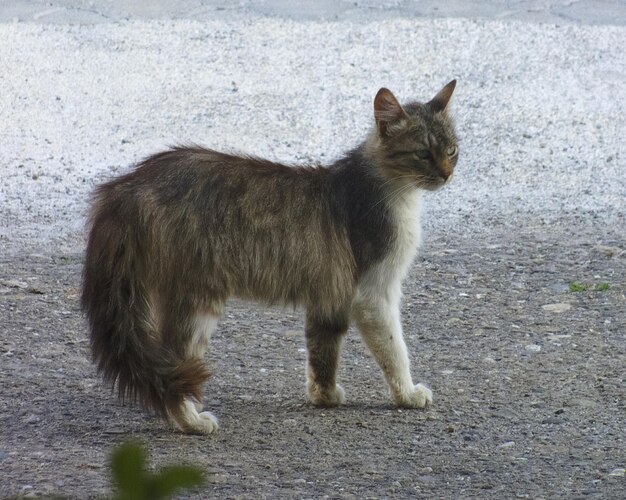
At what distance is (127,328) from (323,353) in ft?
3.00

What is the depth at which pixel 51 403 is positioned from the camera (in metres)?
4.26

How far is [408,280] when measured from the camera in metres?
6.06

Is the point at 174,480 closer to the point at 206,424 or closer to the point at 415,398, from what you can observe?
the point at 206,424

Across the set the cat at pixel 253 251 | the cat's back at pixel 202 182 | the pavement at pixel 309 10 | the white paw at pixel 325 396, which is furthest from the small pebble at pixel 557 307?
the pavement at pixel 309 10

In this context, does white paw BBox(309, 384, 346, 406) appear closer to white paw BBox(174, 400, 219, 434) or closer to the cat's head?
white paw BBox(174, 400, 219, 434)


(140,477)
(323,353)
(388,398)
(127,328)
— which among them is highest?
Result: (140,477)

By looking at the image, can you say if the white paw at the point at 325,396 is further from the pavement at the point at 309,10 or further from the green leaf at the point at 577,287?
the pavement at the point at 309,10

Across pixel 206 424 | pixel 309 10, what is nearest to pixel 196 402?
pixel 206 424

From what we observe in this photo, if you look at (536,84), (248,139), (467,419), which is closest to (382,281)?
(467,419)

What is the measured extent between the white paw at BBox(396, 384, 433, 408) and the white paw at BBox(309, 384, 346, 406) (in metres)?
0.25

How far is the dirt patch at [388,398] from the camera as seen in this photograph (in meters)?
3.49

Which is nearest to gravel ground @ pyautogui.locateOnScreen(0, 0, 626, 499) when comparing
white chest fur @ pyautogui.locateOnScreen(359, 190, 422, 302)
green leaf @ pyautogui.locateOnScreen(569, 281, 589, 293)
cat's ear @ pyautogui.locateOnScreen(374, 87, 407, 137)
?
green leaf @ pyautogui.locateOnScreen(569, 281, 589, 293)

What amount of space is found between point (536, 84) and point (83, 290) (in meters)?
6.08

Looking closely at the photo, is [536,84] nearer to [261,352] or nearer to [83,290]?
[261,352]
